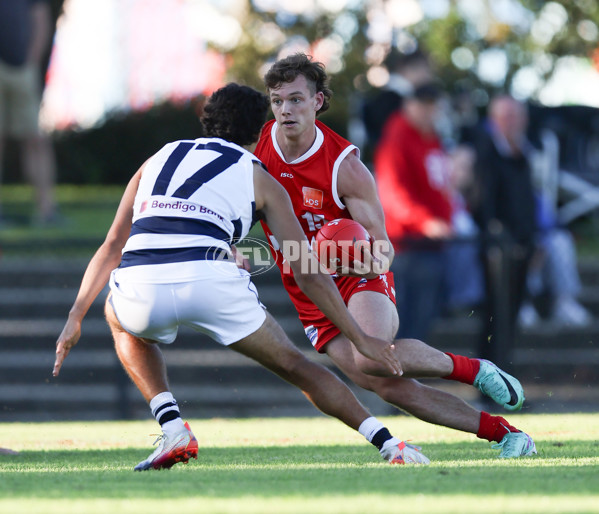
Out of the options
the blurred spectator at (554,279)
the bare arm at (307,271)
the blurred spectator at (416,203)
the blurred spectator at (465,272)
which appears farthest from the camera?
the blurred spectator at (554,279)

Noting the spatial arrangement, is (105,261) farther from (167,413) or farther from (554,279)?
(554,279)

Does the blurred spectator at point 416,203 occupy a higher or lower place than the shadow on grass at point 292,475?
higher

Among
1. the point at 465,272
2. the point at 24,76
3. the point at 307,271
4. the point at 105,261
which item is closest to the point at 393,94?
the point at 465,272

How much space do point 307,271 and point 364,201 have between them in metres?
0.83

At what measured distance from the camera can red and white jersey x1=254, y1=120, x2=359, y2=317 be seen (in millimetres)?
6055

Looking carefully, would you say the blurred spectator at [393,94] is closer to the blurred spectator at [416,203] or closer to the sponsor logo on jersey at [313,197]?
the blurred spectator at [416,203]

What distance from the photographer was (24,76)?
492 inches

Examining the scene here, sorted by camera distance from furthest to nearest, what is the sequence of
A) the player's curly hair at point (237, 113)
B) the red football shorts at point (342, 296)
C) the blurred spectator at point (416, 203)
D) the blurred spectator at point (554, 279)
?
the blurred spectator at point (554, 279) → the blurred spectator at point (416, 203) → the red football shorts at point (342, 296) → the player's curly hair at point (237, 113)

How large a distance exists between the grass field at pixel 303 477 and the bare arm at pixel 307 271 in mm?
594

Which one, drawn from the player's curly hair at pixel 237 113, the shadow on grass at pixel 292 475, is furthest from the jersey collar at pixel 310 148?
the shadow on grass at pixel 292 475

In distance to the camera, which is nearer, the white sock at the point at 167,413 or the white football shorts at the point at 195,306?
the white football shorts at the point at 195,306

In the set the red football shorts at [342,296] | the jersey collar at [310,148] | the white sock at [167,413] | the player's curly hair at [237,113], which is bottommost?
the white sock at [167,413]

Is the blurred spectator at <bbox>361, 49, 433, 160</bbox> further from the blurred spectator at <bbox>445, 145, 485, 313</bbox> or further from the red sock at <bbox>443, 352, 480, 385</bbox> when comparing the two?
the red sock at <bbox>443, 352, 480, 385</bbox>

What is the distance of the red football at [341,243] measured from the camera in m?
5.77
